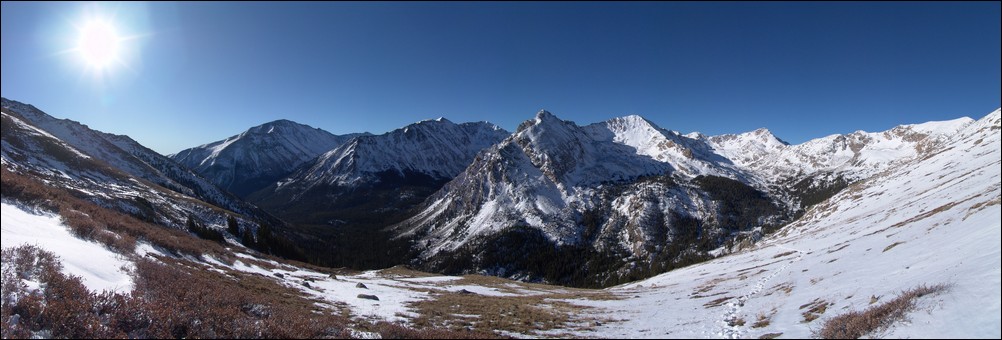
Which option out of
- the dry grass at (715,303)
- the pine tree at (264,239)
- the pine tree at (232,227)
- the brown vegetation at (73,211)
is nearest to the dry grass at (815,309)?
the dry grass at (715,303)

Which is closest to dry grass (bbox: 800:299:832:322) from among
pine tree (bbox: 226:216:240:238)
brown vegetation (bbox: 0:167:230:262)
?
brown vegetation (bbox: 0:167:230:262)

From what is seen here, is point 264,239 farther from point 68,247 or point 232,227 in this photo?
point 68,247

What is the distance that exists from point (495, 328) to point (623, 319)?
12.3 metres

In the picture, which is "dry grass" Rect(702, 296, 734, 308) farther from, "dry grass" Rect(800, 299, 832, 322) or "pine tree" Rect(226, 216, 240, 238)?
"pine tree" Rect(226, 216, 240, 238)

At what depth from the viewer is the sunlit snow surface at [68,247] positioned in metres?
16.8

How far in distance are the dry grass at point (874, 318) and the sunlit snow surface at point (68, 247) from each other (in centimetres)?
2963

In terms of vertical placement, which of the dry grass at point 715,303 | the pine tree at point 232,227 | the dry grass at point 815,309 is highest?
the pine tree at point 232,227

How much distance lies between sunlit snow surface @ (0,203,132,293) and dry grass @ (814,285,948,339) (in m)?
29.6

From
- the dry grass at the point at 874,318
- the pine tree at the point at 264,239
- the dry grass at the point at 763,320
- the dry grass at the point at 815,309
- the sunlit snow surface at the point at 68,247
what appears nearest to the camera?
the dry grass at the point at 874,318

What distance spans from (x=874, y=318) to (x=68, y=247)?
125 ft

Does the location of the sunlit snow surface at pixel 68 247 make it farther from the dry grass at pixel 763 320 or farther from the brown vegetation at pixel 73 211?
the dry grass at pixel 763 320

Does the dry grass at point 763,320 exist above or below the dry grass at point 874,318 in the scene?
below

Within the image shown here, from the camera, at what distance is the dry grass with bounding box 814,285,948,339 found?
1458 cm

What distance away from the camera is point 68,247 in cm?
2020
